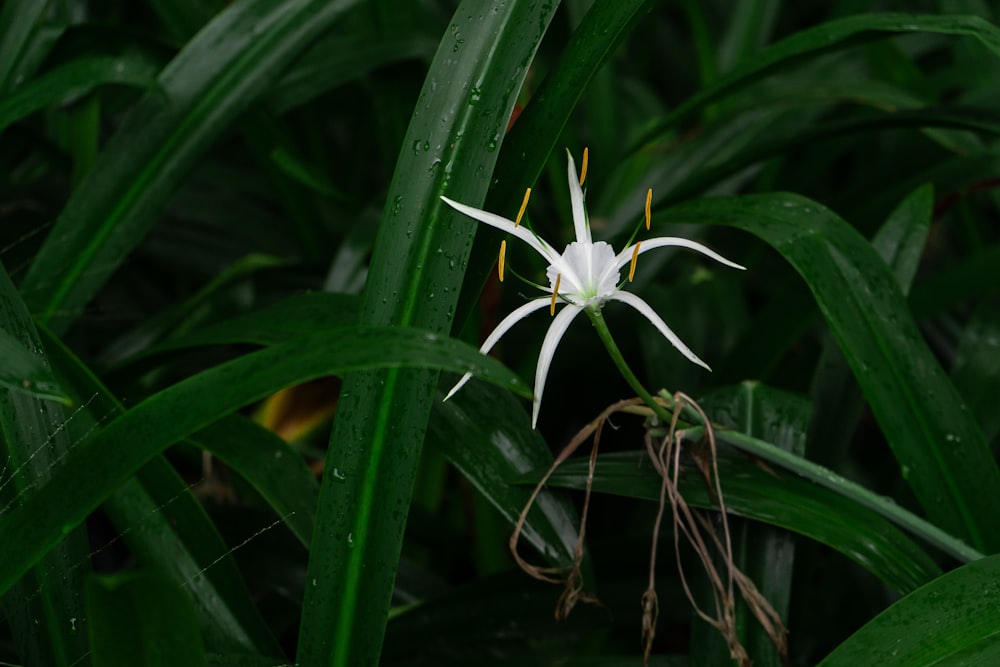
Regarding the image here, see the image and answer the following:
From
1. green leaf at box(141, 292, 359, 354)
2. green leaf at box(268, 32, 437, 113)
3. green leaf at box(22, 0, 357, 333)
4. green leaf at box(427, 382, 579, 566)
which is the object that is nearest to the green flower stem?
green leaf at box(427, 382, 579, 566)

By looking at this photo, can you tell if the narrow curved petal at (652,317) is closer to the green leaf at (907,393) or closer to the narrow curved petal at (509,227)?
the narrow curved petal at (509,227)

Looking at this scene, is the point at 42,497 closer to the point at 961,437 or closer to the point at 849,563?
the point at 961,437

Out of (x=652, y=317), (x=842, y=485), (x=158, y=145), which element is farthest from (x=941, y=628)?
(x=158, y=145)

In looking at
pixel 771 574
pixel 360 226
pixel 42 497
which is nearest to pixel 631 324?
pixel 360 226

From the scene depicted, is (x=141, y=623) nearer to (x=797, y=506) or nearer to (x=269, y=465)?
(x=269, y=465)

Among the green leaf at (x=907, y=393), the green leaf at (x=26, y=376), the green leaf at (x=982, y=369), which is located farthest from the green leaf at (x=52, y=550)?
the green leaf at (x=982, y=369)
